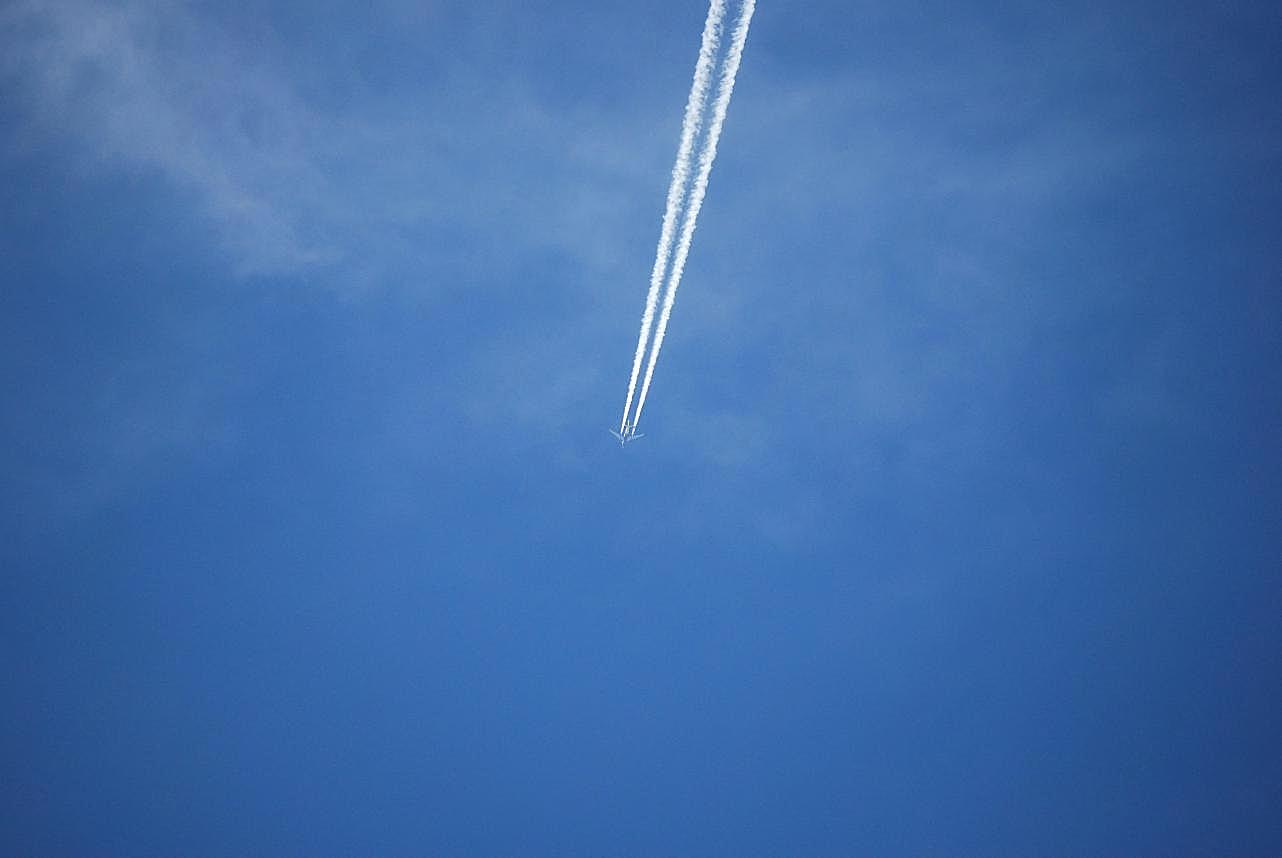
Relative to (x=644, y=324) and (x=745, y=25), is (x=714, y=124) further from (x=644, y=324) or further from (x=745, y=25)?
(x=644, y=324)

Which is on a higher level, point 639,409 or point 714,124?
point 639,409

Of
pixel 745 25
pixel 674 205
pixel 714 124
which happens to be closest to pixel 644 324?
pixel 674 205

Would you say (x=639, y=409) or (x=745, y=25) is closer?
(x=745, y=25)

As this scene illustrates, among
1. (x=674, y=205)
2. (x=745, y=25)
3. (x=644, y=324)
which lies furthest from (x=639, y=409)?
(x=745, y=25)

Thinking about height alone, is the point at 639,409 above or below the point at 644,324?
above

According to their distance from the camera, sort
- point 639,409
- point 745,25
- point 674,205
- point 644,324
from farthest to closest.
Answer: point 639,409 → point 644,324 → point 674,205 → point 745,25

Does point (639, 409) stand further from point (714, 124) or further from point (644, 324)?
point (714, 124)

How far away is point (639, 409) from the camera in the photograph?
1603 inches

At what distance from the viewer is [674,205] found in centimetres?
2788

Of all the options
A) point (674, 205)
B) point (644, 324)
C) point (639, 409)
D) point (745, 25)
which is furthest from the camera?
point (639, 409)

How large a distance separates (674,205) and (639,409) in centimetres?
1402

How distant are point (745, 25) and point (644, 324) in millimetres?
9752

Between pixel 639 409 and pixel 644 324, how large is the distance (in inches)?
374

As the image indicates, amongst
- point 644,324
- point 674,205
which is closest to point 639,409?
point 644,324
